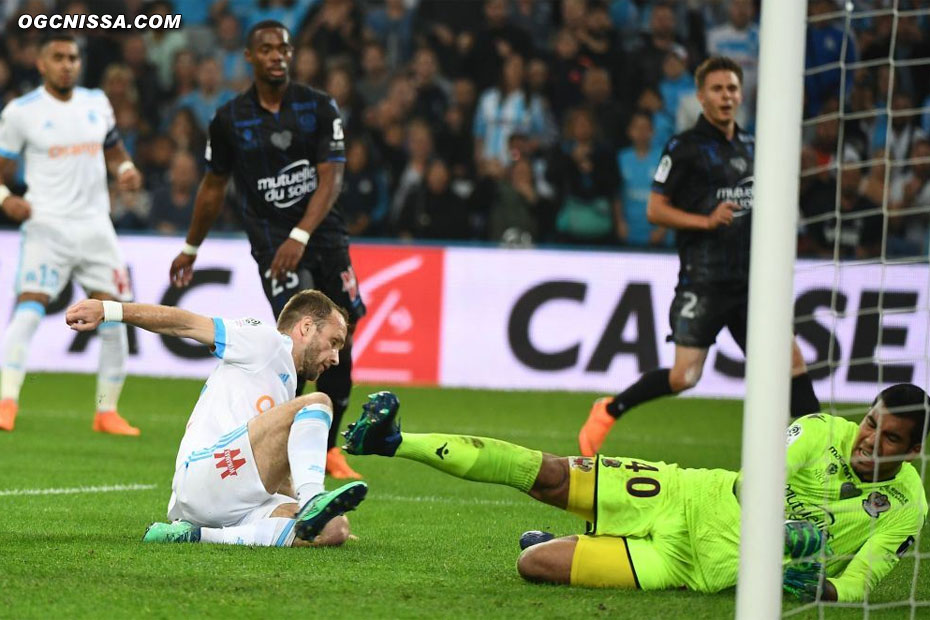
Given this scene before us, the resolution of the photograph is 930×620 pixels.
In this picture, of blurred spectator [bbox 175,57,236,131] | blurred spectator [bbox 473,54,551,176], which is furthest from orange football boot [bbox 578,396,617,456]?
blurred spectator [bbox 175,57,236,131]

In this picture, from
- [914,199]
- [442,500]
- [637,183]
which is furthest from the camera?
[637,183]

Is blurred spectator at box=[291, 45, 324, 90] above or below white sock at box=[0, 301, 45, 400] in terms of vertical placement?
above

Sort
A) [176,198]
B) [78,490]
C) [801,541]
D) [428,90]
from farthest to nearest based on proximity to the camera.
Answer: [428,90]
[176,198]
[78,490]
[801,541]

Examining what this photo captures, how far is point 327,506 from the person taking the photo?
4.91m

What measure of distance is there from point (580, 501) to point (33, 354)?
8.99 meters

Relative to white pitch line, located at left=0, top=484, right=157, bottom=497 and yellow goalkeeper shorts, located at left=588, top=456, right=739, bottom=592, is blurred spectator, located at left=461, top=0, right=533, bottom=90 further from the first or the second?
yellow goalkeeper shorts, located at left=588, top=456, right=739, bottom=592

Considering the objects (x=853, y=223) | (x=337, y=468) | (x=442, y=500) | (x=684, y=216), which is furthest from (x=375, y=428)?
(x=853, y=223)

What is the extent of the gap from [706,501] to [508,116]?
1045 cm

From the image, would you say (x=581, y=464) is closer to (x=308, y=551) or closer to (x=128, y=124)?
(x=308, y=551)

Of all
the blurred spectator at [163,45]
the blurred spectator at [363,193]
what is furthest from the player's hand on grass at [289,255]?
the blurred spectator at [163,45]

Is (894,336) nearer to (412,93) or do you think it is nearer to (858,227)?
(858,227)

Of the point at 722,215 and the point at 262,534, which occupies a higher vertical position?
the point at 722,215

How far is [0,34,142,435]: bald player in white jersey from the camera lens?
9.89 m

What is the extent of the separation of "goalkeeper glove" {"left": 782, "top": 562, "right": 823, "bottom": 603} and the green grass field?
0.10 meters
